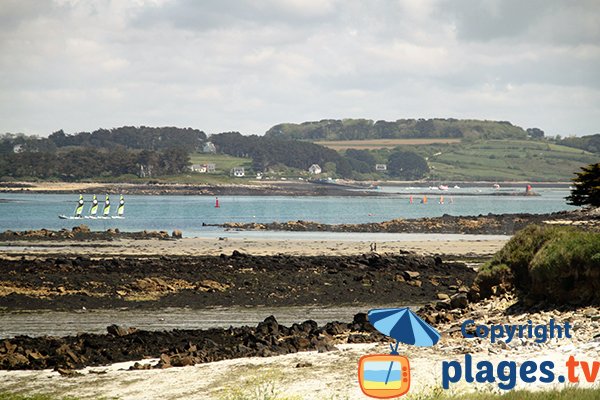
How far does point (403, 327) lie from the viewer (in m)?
18.0

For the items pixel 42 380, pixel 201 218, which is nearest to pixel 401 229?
pixel 201 218

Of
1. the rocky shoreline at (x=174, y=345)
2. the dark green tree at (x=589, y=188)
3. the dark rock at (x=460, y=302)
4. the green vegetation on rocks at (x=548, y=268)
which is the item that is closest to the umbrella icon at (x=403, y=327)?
the rocky shoreline at (x=174, y=345)

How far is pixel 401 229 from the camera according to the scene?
266 ft

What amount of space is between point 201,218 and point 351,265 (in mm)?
61120

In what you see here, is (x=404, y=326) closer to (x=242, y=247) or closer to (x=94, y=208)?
(x=242, y=247)

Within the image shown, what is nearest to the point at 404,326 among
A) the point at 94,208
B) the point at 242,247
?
the point at 242,247

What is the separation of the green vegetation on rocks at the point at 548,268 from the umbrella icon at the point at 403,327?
649 centimetres

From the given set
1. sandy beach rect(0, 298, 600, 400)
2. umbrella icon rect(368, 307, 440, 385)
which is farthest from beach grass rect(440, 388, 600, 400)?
umbrella icon rect(368, 307, 440, 385)

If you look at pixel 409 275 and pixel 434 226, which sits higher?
pixel 409 275

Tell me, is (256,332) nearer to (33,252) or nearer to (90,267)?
(90,267)

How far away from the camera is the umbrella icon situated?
58.9ft

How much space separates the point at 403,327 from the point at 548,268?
25.8 feet

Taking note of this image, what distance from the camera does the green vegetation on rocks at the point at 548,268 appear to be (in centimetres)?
2359

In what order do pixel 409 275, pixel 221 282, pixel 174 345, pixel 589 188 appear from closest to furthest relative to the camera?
pixel 174 345, pixel 221 282, pixel 409 275, pixel 589 188
